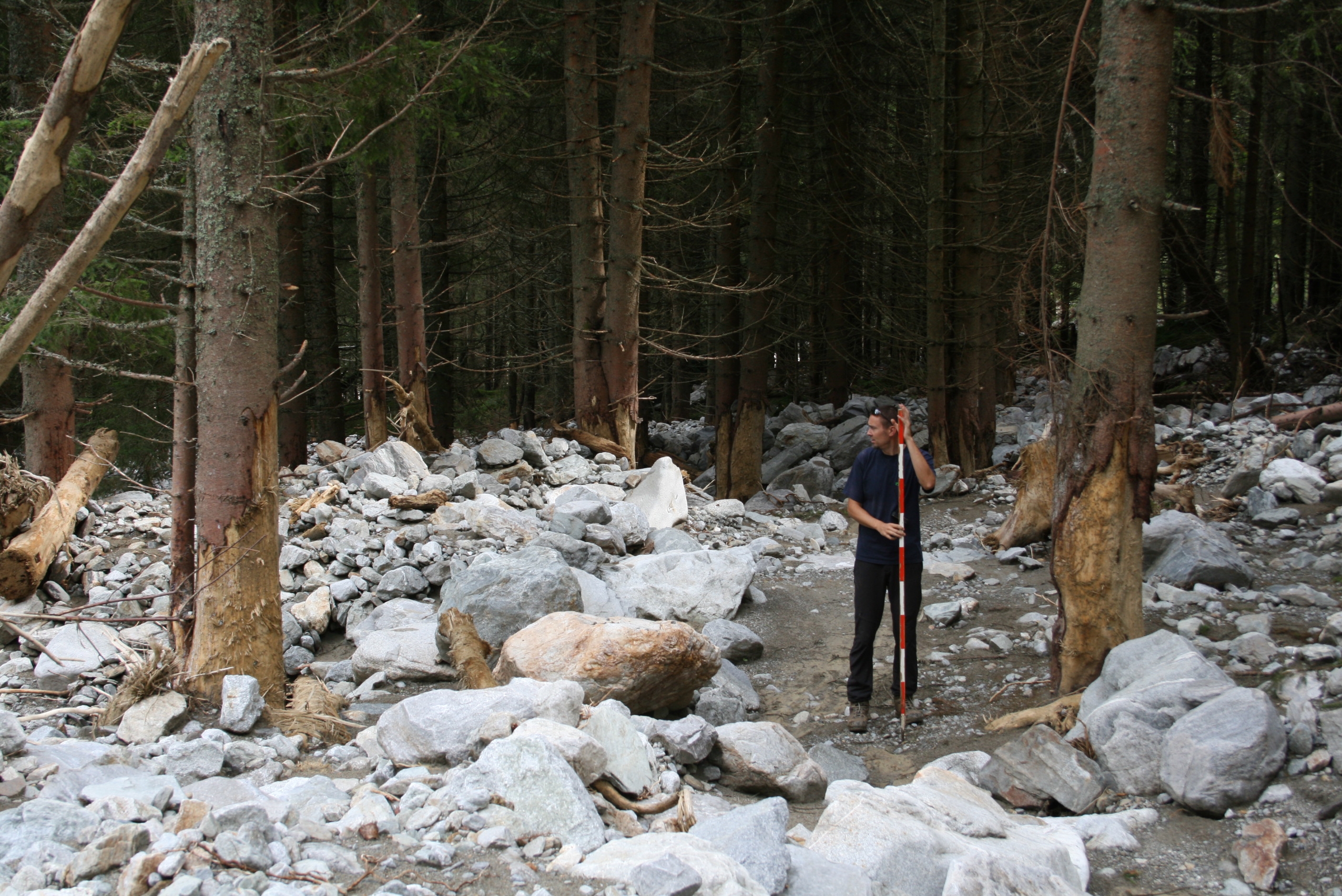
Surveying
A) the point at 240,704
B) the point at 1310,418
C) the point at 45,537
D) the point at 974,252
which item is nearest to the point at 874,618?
the point at 240,704

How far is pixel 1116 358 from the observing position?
5.54m

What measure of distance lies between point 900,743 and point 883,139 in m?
14.9

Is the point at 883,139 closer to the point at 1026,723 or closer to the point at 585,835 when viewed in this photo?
the point at 1026,723

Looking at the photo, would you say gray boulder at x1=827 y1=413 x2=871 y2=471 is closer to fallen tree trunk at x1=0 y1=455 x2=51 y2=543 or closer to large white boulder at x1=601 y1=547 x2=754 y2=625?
large white boulder at x1=601 y1=547 x2=754 y2=625

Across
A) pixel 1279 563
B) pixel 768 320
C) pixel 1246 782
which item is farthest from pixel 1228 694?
pixel 768 320

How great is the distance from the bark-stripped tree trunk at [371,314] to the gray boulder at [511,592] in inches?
246

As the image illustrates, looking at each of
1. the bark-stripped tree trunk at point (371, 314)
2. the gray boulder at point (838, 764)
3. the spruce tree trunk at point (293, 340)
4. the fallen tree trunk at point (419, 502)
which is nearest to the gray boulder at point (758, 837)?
the gray boulder at point (838, 764)

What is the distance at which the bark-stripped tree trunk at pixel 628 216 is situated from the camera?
1157 centimetres

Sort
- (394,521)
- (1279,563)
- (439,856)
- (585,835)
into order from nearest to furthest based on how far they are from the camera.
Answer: (439,856) → (585,835) → (1279,563) → (394,521)

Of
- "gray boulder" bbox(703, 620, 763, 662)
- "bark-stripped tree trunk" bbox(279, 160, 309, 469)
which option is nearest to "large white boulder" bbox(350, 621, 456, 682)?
"gray boulder" bbox(703, 620, 763, 662)

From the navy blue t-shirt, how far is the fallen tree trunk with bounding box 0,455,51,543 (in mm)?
6093

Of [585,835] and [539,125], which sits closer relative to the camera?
[585,835]

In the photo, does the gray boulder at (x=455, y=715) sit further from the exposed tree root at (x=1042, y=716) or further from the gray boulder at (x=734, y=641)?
the exposed tree root at (x=1042, y=716)

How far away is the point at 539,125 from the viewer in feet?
60.2
